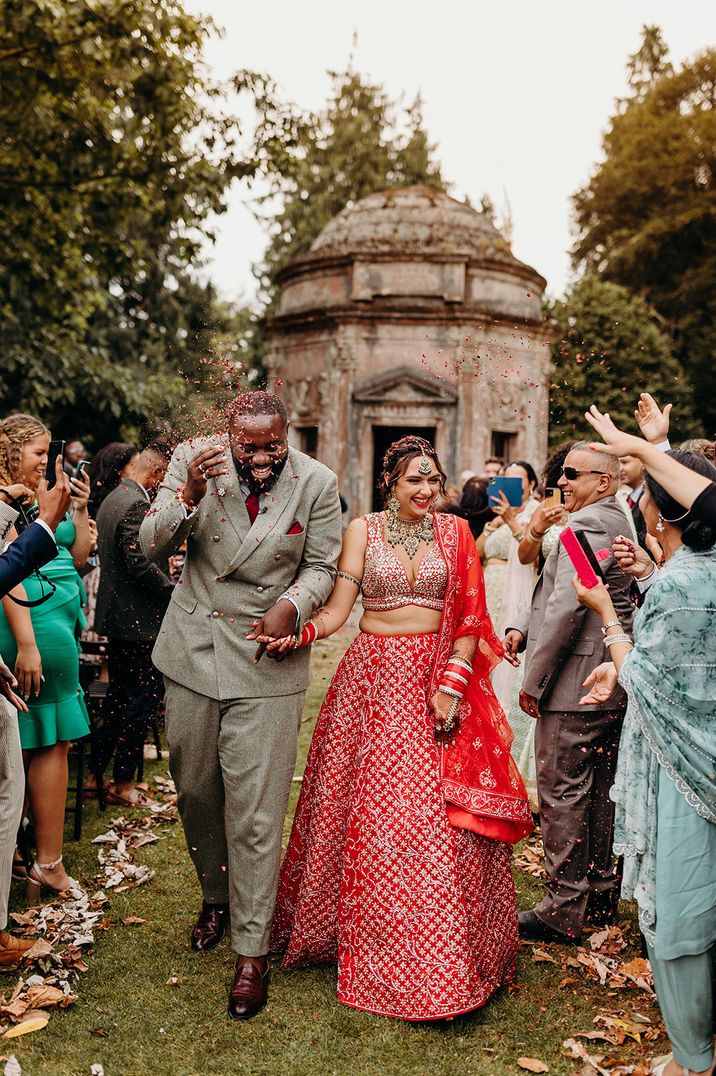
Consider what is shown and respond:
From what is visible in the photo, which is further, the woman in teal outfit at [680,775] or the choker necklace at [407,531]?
the choker necklace at [407,531]

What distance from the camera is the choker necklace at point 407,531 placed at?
181 inches

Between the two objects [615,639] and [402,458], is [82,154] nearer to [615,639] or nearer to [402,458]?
[402,458]

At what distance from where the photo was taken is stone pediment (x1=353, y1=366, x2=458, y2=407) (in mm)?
19453

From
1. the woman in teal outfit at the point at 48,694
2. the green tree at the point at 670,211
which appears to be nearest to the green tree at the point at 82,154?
the woman in teal outfit at the point at 48,694

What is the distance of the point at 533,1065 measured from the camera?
372cm

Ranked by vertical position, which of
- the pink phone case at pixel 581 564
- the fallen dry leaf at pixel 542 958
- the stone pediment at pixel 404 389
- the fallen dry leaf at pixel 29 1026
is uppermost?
the stone pediment at pixel 404 389

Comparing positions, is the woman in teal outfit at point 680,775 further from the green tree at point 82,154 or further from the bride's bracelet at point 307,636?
the green tree at point 82,154

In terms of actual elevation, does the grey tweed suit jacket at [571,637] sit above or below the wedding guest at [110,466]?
below

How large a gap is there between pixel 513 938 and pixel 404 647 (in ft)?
4.57

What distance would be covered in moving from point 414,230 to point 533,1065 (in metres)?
18.6

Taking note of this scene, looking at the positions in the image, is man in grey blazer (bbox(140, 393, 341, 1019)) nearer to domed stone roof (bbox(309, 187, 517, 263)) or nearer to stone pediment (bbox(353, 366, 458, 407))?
stone pediment (bbox(353, 366, 458, 407))

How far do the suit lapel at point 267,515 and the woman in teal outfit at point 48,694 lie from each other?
3.37 feet

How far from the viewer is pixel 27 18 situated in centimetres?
1000

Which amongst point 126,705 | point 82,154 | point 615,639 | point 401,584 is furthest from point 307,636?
point 82,154
